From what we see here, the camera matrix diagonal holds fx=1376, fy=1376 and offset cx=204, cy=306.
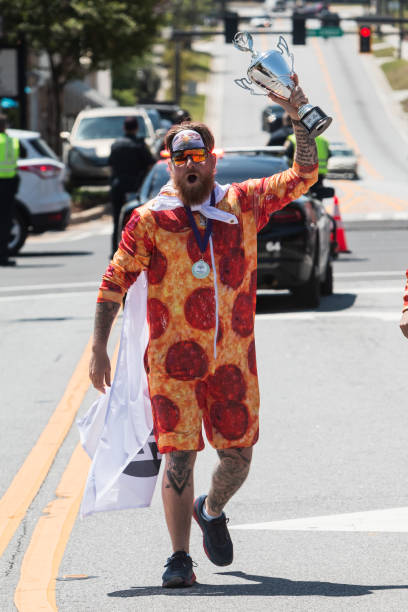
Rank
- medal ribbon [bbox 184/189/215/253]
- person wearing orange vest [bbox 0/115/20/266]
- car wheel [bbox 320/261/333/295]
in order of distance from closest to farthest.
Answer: medal ribbon [bbox 184/189/215/253] → car wheel [bbox 320/261/333/295] → person wearing orange vest [bbox 0/115/20/266]

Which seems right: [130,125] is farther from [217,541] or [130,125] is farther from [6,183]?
[217,541]

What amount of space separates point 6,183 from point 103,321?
13.1m

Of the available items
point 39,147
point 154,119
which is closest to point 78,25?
point 154,119

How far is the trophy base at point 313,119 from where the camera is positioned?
5.02m

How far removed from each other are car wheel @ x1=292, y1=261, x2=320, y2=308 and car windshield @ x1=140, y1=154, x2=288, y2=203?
1143mm

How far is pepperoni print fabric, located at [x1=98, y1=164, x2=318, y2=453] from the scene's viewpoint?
5102mm

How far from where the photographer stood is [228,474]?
17.0ft

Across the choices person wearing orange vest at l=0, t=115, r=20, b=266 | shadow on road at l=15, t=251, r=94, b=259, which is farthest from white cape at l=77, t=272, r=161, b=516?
shadow on road at l=15, t=251, r=94, b=259

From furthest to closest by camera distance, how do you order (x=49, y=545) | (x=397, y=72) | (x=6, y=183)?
1. (x=397, y=72)
2. (x=6, y=183)
3. (x=49, y=545)

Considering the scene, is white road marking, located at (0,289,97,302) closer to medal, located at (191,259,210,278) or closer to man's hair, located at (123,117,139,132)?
man's hair, located at (123,117,139,132)

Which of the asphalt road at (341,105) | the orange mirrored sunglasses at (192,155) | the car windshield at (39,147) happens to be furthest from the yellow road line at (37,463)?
the asphalt road at (341,105)

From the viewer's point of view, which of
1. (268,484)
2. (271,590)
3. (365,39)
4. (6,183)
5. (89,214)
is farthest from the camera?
(365,39)

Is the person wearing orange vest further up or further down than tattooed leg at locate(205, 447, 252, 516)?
further down

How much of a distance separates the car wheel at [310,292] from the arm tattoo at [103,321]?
8.20 metres
